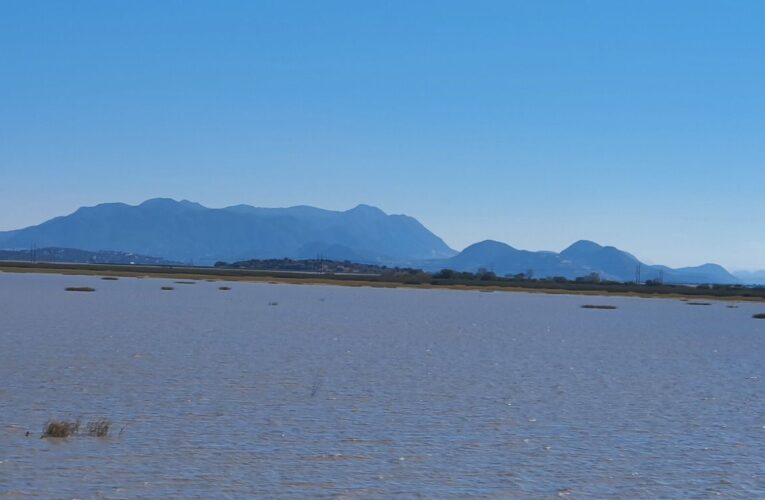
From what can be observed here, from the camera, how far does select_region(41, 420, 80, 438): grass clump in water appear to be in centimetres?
2230

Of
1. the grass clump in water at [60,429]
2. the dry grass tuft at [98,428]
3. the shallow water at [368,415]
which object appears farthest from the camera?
the dry grass tuft at [98,428]

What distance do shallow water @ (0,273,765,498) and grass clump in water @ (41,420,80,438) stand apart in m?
0.29

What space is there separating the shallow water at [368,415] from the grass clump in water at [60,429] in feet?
0.95

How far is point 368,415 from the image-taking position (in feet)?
88.6

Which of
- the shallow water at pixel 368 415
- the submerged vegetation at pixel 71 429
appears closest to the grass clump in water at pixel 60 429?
the submerged vegetation at pixel 71 429

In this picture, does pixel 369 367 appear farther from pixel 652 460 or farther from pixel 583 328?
pixel 583 328

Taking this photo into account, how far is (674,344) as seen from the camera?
6038cm

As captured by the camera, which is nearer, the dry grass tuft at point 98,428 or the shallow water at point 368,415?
the shallow water at point 368,415

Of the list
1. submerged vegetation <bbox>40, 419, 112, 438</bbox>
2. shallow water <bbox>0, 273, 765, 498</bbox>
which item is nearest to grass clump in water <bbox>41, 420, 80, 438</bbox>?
submerged vegetation <bbox>40, 419, 112, 438</bbox>

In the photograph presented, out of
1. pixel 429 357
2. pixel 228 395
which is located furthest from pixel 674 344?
pixel 228 395

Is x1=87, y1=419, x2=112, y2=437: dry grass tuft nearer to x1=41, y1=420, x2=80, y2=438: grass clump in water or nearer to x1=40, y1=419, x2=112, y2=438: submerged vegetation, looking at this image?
x1=40, y1=419, x2=112, y2=438: submerged vegetation

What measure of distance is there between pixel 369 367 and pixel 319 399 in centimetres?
952

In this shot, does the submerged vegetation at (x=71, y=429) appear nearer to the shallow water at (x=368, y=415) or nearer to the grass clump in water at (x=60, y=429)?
the grass clump in water at (x=60, y=429)

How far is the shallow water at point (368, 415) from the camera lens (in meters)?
19.7
